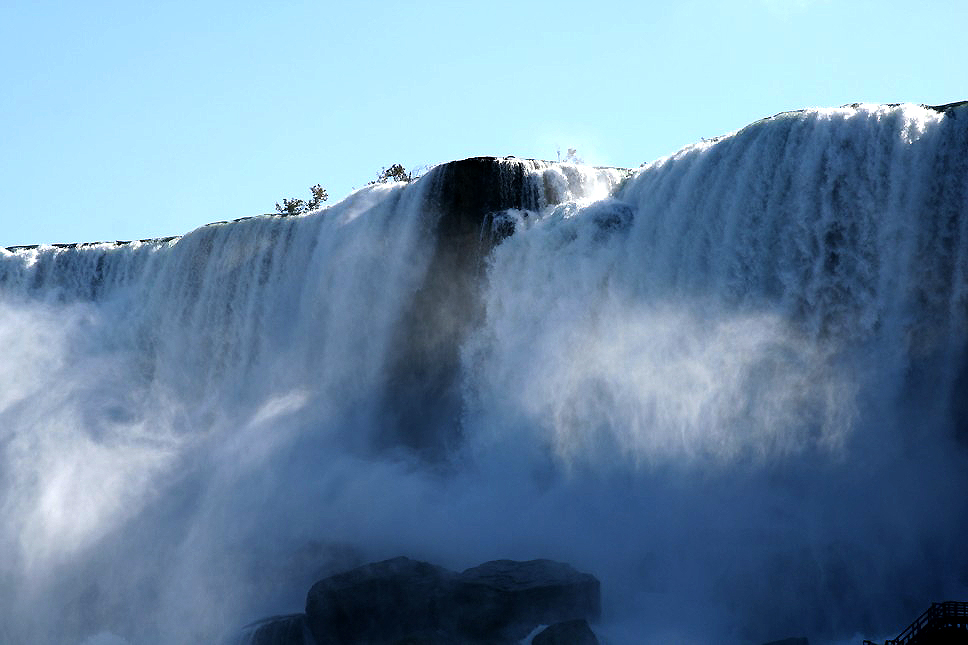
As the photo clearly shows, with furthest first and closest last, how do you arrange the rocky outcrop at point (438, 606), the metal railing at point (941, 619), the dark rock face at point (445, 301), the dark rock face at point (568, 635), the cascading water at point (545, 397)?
1. the dark rock face at point (445, 301)
2. the cascading water at point (545, 397)
3. the rocky outcrop at point (438, 606)
4. the dark rock face at point (568, 635)
5. the metal railing at point (941, 619)

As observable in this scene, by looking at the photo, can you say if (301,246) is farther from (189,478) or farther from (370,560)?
(370,560)

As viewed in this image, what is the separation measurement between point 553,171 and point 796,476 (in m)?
9.96

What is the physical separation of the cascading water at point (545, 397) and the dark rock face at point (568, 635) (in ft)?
3.84

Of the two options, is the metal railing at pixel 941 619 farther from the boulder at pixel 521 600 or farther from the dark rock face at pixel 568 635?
the boulder at pixel 521 600

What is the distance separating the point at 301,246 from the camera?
3703 cm

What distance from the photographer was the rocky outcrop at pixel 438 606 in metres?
24.7

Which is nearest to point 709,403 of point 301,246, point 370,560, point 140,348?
point 370,560

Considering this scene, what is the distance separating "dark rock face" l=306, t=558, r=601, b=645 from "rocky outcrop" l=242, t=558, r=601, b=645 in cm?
2

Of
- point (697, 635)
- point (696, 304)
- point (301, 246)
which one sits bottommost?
point (697, 635)

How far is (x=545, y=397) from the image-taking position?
30.8 m

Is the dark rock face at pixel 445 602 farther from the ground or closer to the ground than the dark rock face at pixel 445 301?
closer to the ground

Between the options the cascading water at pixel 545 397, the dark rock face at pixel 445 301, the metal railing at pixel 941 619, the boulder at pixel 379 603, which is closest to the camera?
the metal railing at pixel 941 619

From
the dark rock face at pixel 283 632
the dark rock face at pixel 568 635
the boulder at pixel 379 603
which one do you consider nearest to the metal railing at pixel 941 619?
the dark rock face at pixel 568 635

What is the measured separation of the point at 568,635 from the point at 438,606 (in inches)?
105
